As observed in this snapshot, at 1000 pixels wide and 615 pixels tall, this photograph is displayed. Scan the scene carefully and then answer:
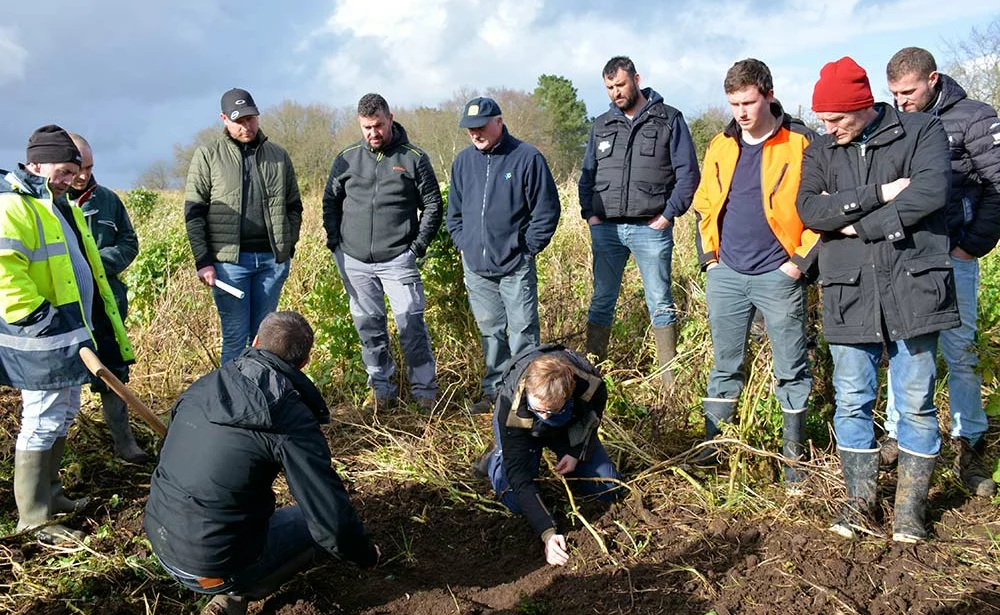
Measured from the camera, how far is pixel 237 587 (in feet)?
10.4

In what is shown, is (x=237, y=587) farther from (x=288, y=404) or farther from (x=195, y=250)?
(x=195, y=250)

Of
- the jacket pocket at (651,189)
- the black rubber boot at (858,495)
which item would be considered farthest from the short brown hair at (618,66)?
the black rubber boot at (858,495)

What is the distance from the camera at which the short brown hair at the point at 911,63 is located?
4094 millimetres

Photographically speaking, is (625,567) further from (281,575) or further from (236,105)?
(236,105)

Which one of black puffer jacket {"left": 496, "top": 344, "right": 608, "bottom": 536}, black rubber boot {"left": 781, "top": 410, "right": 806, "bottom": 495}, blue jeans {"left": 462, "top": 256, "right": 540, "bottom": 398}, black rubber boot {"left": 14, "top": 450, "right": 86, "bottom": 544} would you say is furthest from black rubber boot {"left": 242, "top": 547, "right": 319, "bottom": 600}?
black rubber boot {"left": 781, "top": 410, "right": 806, "bottom": 495}

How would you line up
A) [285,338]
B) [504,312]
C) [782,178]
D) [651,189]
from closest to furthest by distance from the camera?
[285,338]
[782,178]
[651,189]
[504,312]

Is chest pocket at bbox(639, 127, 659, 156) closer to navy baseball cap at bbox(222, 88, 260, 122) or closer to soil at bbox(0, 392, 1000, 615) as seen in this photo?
soil at bbox(0, 392, 1000, 615)

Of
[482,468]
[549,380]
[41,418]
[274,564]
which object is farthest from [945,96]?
[41,418]

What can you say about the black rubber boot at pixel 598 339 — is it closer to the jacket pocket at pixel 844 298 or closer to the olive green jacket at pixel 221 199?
the jacket pocket at pixel 844 298

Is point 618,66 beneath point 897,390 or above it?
above

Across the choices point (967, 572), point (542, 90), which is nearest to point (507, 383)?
point (967, 572)

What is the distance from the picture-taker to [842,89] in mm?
3311

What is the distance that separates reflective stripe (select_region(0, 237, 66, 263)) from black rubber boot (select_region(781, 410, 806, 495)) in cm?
394

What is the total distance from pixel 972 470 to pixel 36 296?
504 cm
